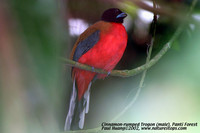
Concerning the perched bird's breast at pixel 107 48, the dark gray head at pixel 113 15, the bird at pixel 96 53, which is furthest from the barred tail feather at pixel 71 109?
the dark gray head at pixel 113 15

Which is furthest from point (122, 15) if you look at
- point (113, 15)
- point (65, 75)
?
point (65, 75)

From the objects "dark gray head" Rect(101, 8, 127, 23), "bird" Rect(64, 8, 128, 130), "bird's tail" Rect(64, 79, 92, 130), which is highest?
"dark gray head" Rect(101, 8, 127, 23)

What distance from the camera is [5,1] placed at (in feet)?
0.44

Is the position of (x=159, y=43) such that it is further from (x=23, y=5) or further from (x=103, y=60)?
(x=23, y=5)

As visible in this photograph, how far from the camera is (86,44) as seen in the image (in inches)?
30.2

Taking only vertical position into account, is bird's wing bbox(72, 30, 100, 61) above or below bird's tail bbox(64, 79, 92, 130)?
above

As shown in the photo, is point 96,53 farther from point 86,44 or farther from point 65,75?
point 65,75

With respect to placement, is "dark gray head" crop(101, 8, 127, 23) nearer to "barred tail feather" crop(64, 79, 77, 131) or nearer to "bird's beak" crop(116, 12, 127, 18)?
"bird's beak" crop(116, 12, 127, 18)

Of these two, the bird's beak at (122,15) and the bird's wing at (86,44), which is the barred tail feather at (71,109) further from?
the bird's beak at (122,15)

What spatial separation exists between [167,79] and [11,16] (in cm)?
67

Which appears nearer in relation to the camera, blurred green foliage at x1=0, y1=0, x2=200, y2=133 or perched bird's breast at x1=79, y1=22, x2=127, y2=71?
blurred green foliage at x1=0, y1=0, x2=200, y2=133

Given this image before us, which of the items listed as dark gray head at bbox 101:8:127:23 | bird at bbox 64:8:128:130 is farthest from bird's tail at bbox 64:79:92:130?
dark gray head at bbox 101:8:127:23

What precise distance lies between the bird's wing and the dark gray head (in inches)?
2.0

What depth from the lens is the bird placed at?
72 cm
